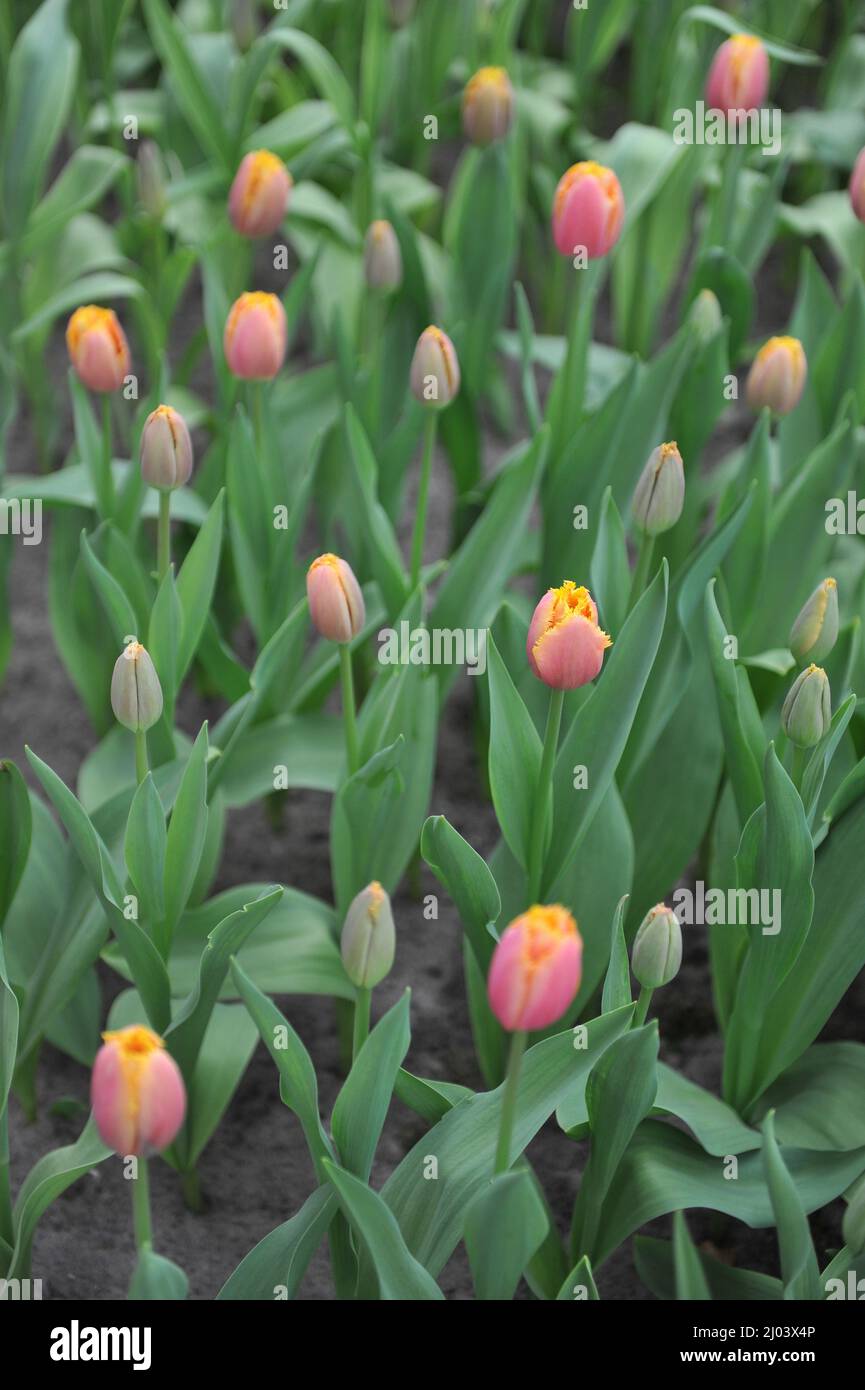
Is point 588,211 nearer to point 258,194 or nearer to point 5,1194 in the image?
point 258,194

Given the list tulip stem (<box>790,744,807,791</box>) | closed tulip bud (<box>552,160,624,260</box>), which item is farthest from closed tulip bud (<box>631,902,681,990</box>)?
closed tulip bud (<box>552,160,624,260</box>)

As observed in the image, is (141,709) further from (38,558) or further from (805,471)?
(38,558)

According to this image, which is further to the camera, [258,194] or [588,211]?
[258,194]

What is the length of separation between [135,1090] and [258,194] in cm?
121

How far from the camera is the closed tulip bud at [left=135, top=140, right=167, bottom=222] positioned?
2.17m

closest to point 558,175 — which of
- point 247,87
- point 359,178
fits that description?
point 359,178

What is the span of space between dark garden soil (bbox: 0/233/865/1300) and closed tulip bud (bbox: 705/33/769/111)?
2.80 feet

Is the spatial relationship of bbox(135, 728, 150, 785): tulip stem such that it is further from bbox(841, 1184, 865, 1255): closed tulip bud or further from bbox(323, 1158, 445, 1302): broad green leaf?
bbox(841, 1184, 865, 1255): closed tulip bud

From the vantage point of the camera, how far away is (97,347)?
1646 mm

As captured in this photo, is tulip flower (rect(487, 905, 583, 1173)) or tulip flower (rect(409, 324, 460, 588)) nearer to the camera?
tulip flower (rect(487, 905, 583, 1173))

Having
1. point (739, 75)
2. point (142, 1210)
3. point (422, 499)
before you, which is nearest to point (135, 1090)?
point (142, 1210)

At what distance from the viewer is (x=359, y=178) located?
2.41m

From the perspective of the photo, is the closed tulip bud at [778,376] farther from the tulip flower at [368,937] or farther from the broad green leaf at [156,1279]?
the broad green leaf at [156,1279]
